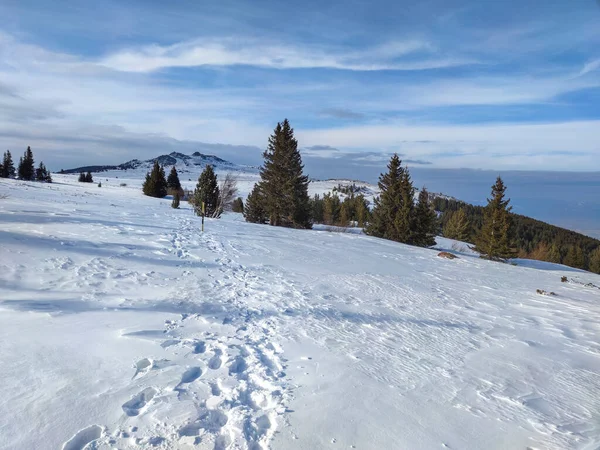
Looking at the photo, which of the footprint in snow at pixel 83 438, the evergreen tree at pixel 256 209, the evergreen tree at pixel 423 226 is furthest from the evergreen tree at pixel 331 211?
the footprint in snow at pixel 83 438

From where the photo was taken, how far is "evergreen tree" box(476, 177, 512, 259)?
96.0 feet

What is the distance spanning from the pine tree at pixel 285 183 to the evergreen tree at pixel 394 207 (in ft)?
21.5

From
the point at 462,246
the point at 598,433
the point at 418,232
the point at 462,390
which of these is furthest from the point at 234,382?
the point at 462,246

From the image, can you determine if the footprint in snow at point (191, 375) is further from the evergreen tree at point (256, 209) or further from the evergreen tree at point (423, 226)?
the evergreen tree at point (423, 226)

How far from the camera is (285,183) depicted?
98.2 feet

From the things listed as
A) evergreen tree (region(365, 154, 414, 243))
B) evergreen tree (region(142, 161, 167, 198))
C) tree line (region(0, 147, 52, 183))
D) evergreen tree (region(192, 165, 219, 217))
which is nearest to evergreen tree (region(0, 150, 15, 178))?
tree line (region(0, 147, 52, 183))

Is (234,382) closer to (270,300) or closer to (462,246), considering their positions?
(270,300)

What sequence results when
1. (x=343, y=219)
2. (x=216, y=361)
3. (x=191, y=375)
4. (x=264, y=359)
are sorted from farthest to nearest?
(x=343, y=219) → (x=264, y=359) → (x=216, y=361) → (x=191, y=375)

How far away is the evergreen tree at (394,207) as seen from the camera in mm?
29953

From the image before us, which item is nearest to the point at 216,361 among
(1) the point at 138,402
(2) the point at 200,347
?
(2) the point at 200,347

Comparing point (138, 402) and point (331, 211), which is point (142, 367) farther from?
point (331, 211)

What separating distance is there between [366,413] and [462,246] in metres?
41.9

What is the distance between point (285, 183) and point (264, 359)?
85.2 feet

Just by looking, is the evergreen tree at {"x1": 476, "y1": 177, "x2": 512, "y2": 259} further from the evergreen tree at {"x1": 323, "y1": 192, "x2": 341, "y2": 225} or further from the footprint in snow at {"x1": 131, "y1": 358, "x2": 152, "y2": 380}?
the evergreen tree at {"x1": 323, "y1": 192, "x2": 341, "y2": 225}
